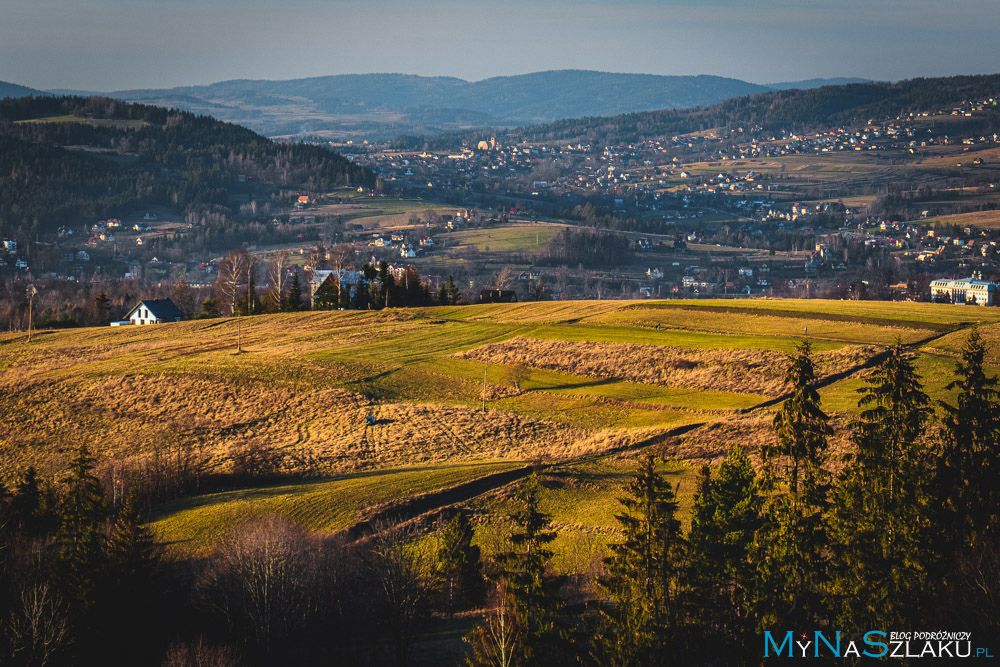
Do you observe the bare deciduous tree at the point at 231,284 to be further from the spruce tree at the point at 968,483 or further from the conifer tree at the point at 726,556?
the spruce tree at the point at 968,483

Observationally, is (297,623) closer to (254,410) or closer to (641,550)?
(641,550)

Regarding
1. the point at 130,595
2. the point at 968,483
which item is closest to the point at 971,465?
the point at 968,483

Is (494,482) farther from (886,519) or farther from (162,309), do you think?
(162,309)

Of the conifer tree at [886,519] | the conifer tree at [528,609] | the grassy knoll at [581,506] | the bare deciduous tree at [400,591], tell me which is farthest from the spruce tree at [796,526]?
the grassy knoll at [581,506]

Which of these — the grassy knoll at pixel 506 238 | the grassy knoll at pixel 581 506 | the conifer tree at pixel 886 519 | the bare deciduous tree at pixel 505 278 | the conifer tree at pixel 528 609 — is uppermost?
the conifer tree at pixel 886 519

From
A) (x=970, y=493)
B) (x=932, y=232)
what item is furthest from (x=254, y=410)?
(x=932, y=232)
